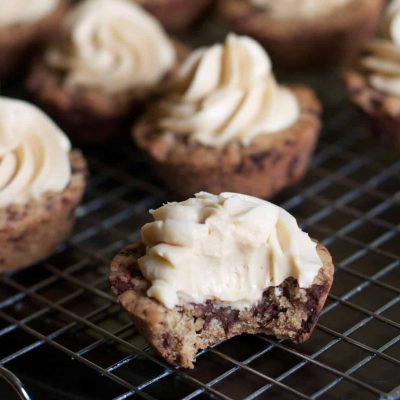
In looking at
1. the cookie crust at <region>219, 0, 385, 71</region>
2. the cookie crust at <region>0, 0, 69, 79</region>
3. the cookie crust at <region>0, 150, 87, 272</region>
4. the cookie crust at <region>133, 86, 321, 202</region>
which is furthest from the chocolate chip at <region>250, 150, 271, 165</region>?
the cookie crust at <region>0, 0, 69, 79</region>

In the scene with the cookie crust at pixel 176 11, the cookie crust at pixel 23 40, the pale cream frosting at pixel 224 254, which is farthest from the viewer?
the cookie crust at pixel 176 11

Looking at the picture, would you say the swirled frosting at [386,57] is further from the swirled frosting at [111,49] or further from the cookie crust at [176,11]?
the cookie crust at [176,11]

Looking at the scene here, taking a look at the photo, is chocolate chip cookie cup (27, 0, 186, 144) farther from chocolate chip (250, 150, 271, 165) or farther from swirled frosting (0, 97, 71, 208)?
chocolate chip (250, 150, 271, 165)

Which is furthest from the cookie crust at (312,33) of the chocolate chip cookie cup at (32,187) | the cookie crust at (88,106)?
the chocolate chip cookie cup at (32,187)

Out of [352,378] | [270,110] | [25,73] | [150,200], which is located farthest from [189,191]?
[25,73]

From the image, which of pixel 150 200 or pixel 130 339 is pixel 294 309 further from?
pixel 150 200

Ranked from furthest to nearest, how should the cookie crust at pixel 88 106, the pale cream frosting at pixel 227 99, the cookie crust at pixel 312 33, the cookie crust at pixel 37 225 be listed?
the cookie crust at pixel 312 33, the cookie crust at pixel 88 106, the pale cream frosting at pixel 227 99, the cookie crust at pixel 37 225
